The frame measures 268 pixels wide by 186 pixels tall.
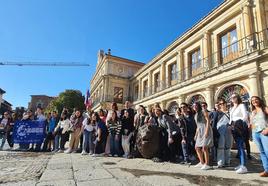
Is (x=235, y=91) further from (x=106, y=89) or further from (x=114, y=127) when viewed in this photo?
(x=106, y=89)

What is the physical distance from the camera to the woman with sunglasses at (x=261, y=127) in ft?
12.5

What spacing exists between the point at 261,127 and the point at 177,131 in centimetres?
222

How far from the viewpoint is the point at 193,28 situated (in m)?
15.3

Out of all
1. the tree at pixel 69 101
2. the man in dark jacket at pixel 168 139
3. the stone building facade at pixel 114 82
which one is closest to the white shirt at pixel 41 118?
the man in dark jacket at pixel 168 139

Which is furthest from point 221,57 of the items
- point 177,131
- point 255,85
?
point 177,131

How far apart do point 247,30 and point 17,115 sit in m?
13.2

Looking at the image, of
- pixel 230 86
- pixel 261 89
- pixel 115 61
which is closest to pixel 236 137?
pixel 261 89

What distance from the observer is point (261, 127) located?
12.8 feet

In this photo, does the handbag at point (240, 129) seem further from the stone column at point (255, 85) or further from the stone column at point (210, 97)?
the stone column at point (210, 97)

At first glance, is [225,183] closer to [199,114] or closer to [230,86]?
[199,114]

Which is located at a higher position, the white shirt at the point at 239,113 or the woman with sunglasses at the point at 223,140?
the white shirt at the point at 239,113

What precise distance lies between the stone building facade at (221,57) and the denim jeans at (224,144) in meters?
6.33

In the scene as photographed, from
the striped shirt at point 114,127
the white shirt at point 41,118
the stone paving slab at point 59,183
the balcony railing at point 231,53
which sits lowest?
the stone paving slab at point 59,183

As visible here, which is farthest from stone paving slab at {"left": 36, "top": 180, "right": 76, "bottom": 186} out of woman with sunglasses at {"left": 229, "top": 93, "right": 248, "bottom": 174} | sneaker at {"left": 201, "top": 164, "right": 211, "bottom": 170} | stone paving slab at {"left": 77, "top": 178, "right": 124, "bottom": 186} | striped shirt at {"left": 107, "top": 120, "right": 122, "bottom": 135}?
woman with sunglasses at {"left": 229, "top": 93, "right": 248, "bottom": 174}
